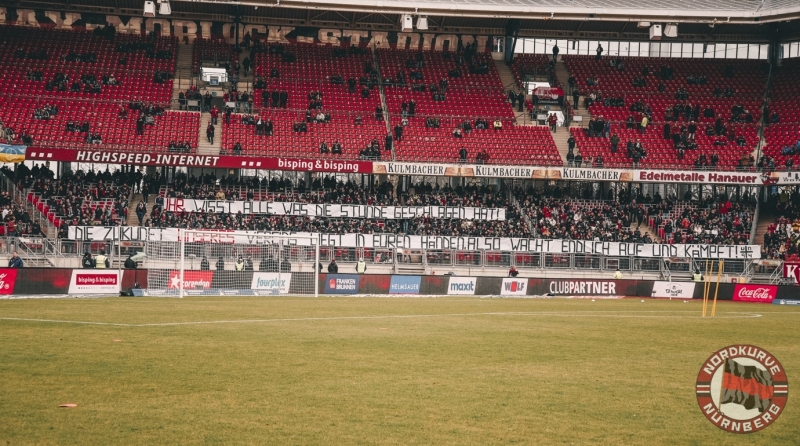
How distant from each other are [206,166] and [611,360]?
124ft

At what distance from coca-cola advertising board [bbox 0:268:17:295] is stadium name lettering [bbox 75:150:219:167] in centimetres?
1853

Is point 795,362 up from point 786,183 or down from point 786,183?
down

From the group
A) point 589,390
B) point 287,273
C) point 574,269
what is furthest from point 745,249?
point 589,390

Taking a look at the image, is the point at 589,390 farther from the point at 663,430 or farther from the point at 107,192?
the point at 107,192

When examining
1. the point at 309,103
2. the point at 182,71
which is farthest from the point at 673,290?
the point at 182,71

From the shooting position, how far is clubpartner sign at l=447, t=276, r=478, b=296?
131 ft

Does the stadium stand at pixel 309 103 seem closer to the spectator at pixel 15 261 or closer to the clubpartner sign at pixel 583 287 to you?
the clubpartner sign at pixel 583 287

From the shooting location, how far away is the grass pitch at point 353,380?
916cm

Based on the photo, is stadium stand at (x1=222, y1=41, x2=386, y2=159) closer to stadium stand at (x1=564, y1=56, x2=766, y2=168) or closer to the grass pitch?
stadium stand at (x1=564, y1=56, x2=766, y2=168)

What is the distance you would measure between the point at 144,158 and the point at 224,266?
15092 millimetres

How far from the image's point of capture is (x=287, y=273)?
1471 inches

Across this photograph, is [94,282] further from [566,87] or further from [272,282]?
[566,87]

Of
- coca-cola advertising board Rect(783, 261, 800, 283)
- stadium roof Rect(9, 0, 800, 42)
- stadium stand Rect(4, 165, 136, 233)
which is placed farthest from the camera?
stadium roof Rect(9, 0, 800, 42)

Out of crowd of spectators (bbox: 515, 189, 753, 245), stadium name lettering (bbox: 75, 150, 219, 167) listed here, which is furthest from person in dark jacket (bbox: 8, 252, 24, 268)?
crowd of spectators (bbox: 515, 189, 753, 245)
